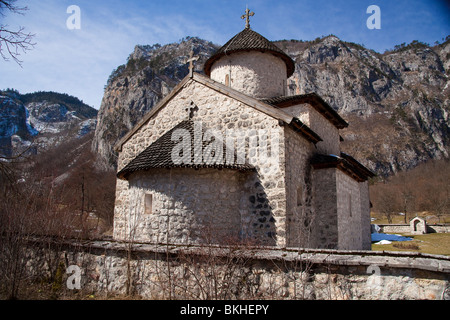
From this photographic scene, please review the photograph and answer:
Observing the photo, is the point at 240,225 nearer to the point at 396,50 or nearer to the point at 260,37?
the point at 260,37

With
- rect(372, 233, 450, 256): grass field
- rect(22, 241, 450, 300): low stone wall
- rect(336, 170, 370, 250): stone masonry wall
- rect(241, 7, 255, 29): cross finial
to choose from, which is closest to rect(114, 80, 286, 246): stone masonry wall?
rect(22, 241, 450, 300): low stone wall

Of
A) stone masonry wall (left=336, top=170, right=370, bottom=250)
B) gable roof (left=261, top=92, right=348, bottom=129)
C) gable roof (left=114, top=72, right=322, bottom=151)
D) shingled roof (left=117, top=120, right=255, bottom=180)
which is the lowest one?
stone masonry wall (left=336, top=170, right=370, bottom=250)

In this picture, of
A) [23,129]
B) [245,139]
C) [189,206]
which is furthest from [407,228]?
[23,129]

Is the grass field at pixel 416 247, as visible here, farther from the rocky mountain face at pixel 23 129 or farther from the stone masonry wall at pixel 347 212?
the rocky mountain face at pixel 23 129

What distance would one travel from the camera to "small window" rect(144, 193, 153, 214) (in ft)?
29.2

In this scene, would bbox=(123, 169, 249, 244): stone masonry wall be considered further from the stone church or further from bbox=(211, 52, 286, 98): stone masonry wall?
bbox=(211, 52, 286, 98): stone masonry wall

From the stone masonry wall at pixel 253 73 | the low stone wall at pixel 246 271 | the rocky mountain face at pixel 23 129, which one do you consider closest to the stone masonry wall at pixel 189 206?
the low stone wall at pixel 246 271

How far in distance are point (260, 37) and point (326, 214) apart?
8804 millimetres

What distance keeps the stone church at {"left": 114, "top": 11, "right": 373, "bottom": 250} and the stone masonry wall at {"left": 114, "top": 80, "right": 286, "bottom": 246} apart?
3 cm

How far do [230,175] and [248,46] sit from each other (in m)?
7.21

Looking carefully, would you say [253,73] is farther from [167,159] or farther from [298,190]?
[167,159]
